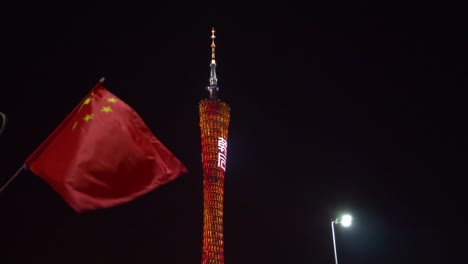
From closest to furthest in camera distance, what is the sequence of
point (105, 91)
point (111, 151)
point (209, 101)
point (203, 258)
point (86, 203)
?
point (86, 203)
point (111, 151)
point (105, 91)
point (203, 258)
point (209, 101)

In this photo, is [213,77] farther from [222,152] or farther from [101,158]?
[101,158]

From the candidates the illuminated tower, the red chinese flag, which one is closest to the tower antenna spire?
the illuminated tower

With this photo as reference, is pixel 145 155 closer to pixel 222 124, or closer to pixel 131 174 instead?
pixel 131 174

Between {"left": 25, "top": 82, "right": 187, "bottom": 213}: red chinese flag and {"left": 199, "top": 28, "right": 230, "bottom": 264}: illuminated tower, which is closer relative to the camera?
{"left": 25, "top": 82, "right": 187, "bottom": 213}: red chinese flag

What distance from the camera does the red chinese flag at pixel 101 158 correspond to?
9.30 m

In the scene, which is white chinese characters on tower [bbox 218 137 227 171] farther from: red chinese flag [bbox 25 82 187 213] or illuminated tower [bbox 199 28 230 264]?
red chinese flag [bbox 25 82 187 213]

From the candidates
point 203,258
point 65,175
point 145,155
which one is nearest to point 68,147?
point 65,175

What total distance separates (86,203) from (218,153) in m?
51.1

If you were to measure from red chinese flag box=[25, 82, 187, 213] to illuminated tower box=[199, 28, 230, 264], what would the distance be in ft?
157

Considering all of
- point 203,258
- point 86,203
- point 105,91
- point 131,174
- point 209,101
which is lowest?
point 86,203

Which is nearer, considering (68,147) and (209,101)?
(68,147)

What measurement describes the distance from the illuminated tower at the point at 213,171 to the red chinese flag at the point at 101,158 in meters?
47.7

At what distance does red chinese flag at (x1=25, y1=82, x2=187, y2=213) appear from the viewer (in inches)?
366

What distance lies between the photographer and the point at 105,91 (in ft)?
34.4
